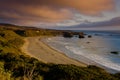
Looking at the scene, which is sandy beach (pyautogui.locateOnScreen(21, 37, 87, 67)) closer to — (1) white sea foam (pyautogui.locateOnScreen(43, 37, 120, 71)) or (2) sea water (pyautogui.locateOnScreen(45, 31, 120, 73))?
(2) sea water (pyautogui.locateOnScreen(45, 31, 120, 73))

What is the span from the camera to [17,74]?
18406 millimetres

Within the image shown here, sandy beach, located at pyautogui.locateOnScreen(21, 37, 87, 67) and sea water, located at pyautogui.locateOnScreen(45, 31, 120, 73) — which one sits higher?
sandy beach, located at pyautogui.locateOnScreen(21, 37, 87, 67)

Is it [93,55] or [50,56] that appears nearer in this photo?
[50,56]

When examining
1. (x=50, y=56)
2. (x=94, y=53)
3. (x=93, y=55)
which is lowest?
(x=94, y=53)

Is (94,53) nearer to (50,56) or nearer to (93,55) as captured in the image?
(93,55)

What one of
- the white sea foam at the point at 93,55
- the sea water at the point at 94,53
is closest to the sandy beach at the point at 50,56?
the sea water at the point at 94,53

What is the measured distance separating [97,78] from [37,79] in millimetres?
5510

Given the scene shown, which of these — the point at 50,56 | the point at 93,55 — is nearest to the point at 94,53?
the point at 93,55

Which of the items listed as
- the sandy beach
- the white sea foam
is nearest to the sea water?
the white sea foam

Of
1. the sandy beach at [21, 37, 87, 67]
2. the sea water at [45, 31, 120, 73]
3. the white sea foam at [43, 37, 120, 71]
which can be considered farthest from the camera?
the white sea foam at [43, 37, 120, 71]

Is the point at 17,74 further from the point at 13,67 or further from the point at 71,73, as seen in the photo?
the point at 71,73

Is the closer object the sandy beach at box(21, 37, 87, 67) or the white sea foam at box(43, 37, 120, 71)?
the sandy beach at box(21, 37, 87, 67)

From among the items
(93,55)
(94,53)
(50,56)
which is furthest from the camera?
(94,53)

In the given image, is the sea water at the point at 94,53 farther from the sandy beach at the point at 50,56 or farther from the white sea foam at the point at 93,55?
the sandy beach at the point at 50,56
